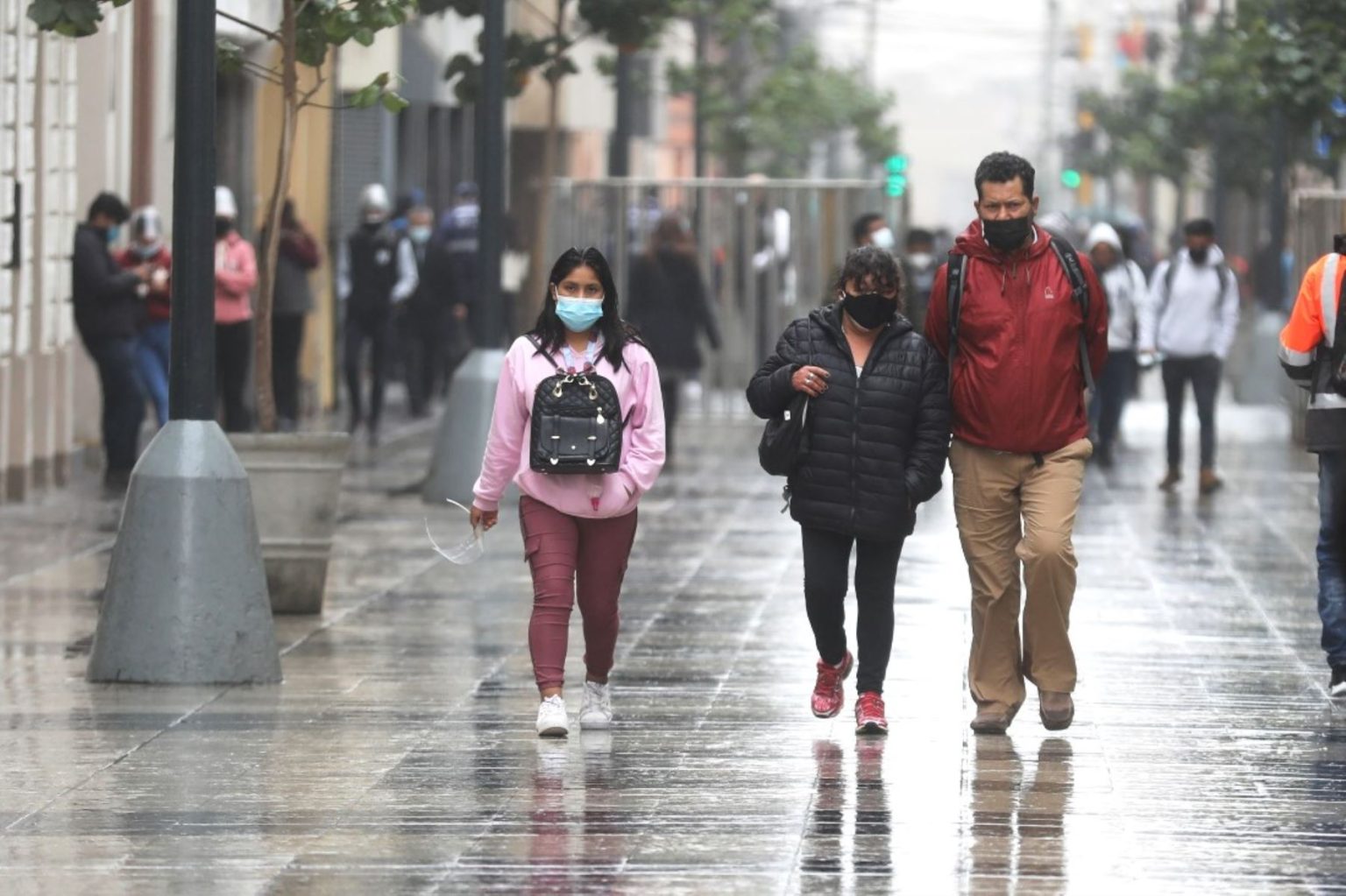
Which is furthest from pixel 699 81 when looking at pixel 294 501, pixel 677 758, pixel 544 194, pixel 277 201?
pixel 677 758

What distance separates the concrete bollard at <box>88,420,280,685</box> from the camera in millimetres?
10586

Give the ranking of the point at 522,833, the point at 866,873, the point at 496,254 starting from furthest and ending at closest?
the point at 496,254 → the point at 522,833 → the point at 866,873

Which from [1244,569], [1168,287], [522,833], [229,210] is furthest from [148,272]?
[522,833]

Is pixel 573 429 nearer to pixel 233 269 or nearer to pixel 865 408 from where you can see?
pixel 865 408

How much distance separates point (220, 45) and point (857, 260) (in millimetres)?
4448

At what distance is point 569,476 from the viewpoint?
9.52m

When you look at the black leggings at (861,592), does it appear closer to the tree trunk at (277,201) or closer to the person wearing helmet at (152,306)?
the tree trunk at (277,201)

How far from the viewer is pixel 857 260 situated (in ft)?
30.7

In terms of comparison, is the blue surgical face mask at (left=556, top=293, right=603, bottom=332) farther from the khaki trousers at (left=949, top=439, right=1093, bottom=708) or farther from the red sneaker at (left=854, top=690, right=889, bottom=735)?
the red sneaker at (left=854, top=690, right=889, bottom=735)

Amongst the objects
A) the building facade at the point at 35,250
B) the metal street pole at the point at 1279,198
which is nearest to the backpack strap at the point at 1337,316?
the building facade at the point at 35,250

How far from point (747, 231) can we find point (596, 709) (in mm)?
17200

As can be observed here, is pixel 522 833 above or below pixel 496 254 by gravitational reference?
below

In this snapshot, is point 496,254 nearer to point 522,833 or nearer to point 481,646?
point 481,646

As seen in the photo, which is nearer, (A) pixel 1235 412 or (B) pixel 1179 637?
(B) pixel 1179 637
